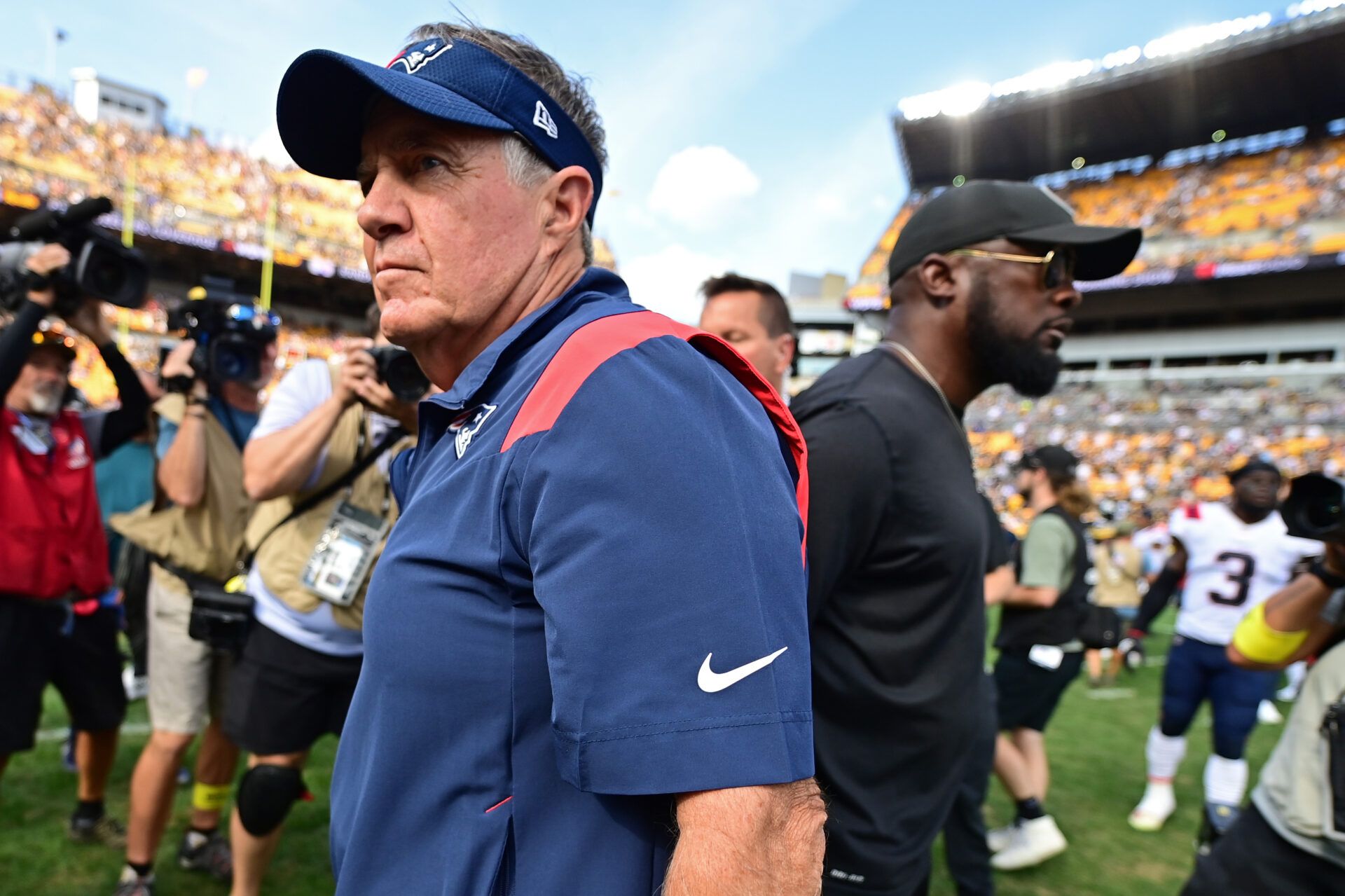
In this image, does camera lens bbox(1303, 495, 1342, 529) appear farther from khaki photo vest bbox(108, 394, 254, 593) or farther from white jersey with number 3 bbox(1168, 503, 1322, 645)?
khaki photo vest bbox(108, 394, 254, 593)

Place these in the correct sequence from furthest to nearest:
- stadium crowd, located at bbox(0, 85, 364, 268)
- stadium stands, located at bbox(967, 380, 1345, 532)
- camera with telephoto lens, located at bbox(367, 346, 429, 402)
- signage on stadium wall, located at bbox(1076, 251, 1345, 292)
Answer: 1. stadium crowd, located at bbox(0, 85, 364, 268)
2. signage on stadium wall, located at bbox(1076, 251, 1345, 292)
3. stadium stands, located at bbox(967, 380, 1345, 532)
4. camera with telephoto lens, located at bbox(367, 346, 429, 402)

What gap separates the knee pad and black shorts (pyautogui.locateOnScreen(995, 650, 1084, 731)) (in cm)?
338

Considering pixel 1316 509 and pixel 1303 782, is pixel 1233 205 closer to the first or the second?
pixel 1316 509

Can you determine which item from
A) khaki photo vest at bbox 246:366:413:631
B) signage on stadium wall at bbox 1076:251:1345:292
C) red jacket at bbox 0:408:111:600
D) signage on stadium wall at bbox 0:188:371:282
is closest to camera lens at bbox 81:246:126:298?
red jacket at bbox 0:408:111:600

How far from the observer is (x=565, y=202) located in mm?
1165

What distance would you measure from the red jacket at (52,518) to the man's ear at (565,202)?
9.42 feet

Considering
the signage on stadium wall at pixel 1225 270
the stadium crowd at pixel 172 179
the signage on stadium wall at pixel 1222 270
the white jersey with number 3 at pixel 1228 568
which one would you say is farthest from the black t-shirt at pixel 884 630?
the stadium crowd at pixel 172 179

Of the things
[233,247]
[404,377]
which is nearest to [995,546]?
[404,377]

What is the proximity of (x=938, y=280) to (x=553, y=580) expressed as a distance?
1.53m

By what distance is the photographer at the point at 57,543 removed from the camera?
2900 mm

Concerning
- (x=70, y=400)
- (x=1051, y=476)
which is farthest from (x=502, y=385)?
(x=1051, y=476)

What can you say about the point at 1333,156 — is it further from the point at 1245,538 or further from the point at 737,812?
the point at 737,812

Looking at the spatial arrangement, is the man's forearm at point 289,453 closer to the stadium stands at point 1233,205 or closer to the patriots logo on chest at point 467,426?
the patriots logo on chest at point 467,426

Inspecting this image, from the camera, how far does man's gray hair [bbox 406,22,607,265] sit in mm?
1107
